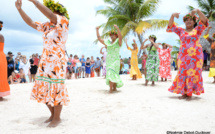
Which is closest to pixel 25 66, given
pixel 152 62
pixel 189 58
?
pixel 152 62

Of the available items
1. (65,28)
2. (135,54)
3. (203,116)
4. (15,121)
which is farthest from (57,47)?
(135,54)

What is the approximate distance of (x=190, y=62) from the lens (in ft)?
15.5

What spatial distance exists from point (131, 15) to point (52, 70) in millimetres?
20435

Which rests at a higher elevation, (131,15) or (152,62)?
(131,15)

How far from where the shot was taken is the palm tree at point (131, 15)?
1977 cm

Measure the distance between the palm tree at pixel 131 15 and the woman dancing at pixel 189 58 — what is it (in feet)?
48.0

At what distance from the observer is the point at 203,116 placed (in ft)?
11.1

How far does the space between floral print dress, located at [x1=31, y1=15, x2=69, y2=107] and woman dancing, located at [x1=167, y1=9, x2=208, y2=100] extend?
Answer: 2.96 metres

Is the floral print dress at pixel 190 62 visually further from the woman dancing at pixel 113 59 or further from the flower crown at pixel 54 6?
the flower crown at pixel 54 6

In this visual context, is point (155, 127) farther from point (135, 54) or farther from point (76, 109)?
point (135, 54)

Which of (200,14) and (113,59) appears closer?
(200,14)

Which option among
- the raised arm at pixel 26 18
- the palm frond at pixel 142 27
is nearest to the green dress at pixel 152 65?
the raised arm at pixel 26 18

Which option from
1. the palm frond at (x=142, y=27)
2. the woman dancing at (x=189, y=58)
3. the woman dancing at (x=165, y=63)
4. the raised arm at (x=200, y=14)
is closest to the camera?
the raised arm at (x=200, y=14)

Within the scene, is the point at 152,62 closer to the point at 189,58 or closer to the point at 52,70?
the point at 189,58
